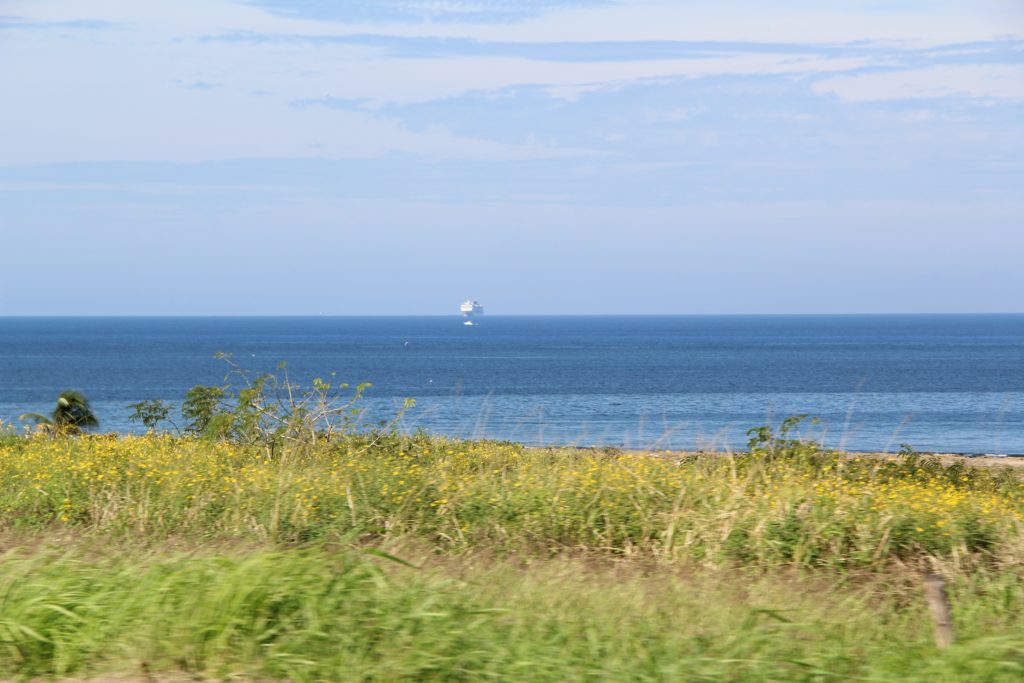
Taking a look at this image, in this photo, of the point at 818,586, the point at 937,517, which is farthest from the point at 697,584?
the point at 937,517

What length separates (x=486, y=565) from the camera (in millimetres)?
8195

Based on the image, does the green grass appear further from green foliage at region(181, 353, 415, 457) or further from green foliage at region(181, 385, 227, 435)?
green foliage at region(181, 385, 227, 435)

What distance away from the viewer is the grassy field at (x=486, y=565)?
5.52m

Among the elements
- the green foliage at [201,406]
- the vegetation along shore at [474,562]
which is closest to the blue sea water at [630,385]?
the vegetation along shore at [474,562]

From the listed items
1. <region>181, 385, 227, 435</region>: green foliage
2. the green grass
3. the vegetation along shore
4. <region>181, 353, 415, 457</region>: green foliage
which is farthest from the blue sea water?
the green grass

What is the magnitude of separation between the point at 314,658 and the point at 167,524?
4.00 meters

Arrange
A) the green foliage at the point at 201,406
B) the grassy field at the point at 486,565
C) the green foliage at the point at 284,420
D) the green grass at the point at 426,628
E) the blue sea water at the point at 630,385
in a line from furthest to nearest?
the blue sea water at the point at 630,385
the green foliage at the point at 201,406
the green foliage at the point at 284,420
the grassy field at the point at 486,565
the green grass at the point at 426,628

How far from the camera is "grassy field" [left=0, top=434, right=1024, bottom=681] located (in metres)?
5.52

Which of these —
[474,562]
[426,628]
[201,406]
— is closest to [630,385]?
[201,406]

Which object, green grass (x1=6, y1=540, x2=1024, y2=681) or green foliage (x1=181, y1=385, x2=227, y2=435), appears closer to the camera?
green grass (x1=6, y1=540, x2=1024, y2=681)

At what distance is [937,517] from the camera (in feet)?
28.1

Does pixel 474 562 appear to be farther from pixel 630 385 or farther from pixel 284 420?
pixel 630 385

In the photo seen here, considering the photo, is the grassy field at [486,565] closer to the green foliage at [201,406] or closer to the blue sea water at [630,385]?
the blue sea water at [630,385]

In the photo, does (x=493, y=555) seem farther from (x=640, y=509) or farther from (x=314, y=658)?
(x=314, y=658)
